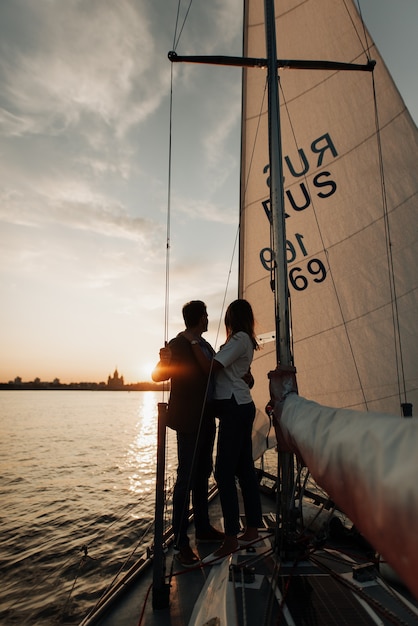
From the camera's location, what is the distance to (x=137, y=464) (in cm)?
1389

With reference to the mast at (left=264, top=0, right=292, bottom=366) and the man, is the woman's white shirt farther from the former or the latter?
the mast at (left=264, top=0, right=292, bottom=366)

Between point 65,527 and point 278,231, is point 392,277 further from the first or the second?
point 65,527

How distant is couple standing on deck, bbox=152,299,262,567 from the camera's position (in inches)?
96.3

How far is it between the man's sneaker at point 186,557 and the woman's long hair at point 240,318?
58.6 inches

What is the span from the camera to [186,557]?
A: 2.48m

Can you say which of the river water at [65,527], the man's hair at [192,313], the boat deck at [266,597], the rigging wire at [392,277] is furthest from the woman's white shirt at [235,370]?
the rigging wire at [392,277]

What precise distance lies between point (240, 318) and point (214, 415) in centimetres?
74

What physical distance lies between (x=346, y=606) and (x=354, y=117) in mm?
4863

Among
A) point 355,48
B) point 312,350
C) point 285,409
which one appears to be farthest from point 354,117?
point 285,409

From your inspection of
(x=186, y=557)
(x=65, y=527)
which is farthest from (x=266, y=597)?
(x=65, y=527)

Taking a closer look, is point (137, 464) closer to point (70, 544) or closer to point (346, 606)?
point (70, 544)

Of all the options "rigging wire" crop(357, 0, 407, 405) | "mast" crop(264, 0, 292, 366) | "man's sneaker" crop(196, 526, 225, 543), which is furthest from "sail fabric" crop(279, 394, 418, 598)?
"rigging wire" crop(357, 0, 407, 405)

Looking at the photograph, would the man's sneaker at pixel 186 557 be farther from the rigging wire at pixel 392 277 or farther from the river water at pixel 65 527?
the rigging wire at pixel 392 277

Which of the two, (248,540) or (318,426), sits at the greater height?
(318,426)
